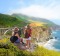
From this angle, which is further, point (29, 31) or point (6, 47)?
point (29, 31)

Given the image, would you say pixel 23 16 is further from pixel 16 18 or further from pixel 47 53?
pixel 47 53

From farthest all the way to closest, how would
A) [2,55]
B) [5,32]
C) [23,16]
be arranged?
[23,16], [5,32], [2,55]

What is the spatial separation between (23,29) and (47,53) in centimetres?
162

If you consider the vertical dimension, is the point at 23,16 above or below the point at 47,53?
above

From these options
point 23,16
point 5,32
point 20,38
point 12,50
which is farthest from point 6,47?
point 23,16

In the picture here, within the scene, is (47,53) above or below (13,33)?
below

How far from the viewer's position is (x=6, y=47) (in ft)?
36.4

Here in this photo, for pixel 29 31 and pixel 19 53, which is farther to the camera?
pixel 29 31

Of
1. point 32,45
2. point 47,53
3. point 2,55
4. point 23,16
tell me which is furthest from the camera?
point 23,16

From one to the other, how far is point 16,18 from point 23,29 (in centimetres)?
480

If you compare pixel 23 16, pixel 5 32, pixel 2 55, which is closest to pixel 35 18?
pixel 23 16

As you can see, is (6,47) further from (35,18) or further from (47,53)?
(35,18)

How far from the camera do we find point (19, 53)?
11.0m

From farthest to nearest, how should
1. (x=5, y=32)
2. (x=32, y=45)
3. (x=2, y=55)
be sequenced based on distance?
(x=5, y=32) < (x=32, y=45) < (x=2, y=55)
